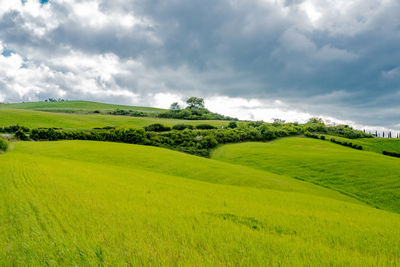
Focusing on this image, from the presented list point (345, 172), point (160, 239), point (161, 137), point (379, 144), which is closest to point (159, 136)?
Answer: point (161, 137)

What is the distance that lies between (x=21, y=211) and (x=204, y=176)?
18.5m

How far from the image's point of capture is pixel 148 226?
4.13 meters

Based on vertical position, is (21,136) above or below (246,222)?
above

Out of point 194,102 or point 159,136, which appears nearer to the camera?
point 159,136

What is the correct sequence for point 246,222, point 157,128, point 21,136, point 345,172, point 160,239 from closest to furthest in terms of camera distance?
point 160,239 → point 246,222 → point 345,172 → point 21,136 → point 157,128

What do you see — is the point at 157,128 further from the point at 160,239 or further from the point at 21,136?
the point at 160,239

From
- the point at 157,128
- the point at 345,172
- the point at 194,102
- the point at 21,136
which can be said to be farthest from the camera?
the point at 194,102

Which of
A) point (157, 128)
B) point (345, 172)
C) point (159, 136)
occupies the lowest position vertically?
point (345, 172)

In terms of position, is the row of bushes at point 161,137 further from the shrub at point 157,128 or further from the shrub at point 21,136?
the shrub at point 157,128

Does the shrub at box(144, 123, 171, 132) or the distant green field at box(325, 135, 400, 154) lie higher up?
the shrub at box(144, 123, 171, 132)

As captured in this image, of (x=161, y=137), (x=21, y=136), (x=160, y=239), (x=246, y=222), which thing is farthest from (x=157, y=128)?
(x=160, y=239)

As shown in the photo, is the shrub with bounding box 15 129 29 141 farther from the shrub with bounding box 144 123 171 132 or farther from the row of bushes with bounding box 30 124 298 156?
the shrub with bounding box 144 123 171 132

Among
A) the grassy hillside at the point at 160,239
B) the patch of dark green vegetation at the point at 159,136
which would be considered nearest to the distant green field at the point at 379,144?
the patch of dark green vegetation at the point at 159,136

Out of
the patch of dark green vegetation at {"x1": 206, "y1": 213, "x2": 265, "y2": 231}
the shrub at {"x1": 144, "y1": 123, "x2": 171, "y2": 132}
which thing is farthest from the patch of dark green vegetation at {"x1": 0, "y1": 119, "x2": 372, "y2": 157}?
the patch of dark green vegetation at {"x1": 206, "y1": 213, "x2": 265, "y2": 231}
